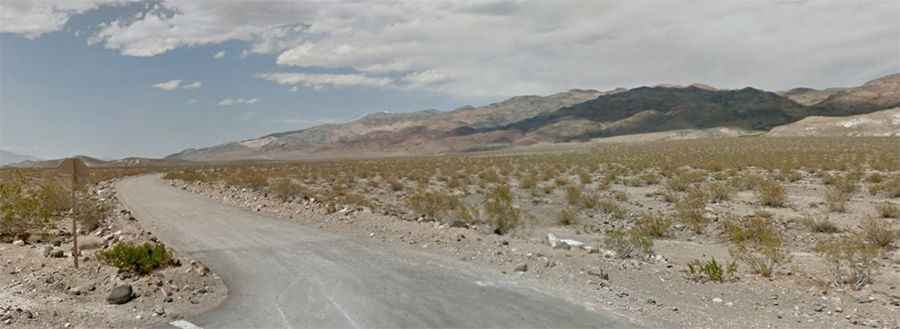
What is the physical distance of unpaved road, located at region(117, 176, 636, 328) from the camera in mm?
7457

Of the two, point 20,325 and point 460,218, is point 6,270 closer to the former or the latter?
point 20,325

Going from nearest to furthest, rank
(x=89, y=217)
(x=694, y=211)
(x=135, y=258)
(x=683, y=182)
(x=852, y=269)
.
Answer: (x=852, y=269)
(x=135, y=258)
(x=89, y=217)
(x=694, y=211)
(x=683, y=182)

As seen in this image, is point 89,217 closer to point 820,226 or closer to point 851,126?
point 820,226

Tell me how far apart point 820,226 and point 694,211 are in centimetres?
337

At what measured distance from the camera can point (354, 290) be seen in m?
8.96

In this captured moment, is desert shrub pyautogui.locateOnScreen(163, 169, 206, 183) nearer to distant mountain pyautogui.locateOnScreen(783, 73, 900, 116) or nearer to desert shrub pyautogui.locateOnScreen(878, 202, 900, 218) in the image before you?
desert shrub pyautogui.locateOnScreen(878, 202, 900, 218)

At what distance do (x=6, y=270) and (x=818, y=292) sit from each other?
13895mm

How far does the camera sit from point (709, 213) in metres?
18.2

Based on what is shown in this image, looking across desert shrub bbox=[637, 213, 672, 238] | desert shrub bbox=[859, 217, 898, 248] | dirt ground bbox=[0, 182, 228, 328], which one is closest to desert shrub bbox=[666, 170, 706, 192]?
desert shrub bbox=[637, 213, 672, 238]

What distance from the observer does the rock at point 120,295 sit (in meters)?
8.38

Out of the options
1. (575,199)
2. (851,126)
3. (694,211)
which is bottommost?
(694,211)

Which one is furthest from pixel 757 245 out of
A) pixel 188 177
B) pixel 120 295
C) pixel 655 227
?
pixel 188 177

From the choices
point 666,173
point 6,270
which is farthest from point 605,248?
point 666,173

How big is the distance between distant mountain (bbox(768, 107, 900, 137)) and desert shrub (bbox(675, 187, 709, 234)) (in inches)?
4665
